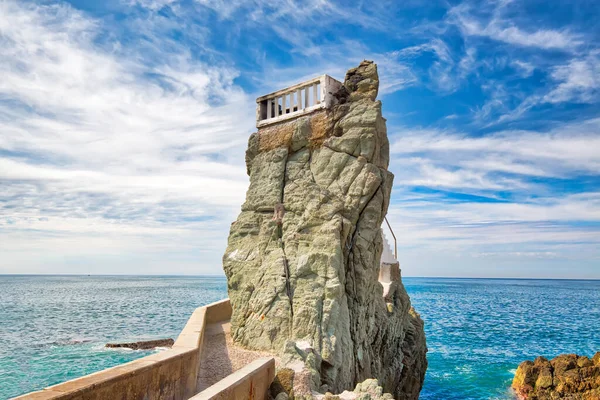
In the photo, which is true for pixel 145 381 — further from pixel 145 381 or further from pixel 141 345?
pixel 141 345

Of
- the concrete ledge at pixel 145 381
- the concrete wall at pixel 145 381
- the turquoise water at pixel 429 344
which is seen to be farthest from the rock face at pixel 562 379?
the concrete ledge at pixel 145 381

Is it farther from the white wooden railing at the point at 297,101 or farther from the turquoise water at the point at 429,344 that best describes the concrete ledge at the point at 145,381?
the turquoise water at the point at 429,344

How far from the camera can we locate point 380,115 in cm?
1226

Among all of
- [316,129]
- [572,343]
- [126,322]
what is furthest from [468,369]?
[126,322]

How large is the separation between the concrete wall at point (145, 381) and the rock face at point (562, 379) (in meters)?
15.0

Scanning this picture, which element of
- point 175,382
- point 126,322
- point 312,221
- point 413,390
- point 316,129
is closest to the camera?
point 175,382

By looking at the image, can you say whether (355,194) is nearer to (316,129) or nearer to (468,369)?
(316,129)

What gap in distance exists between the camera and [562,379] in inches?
720

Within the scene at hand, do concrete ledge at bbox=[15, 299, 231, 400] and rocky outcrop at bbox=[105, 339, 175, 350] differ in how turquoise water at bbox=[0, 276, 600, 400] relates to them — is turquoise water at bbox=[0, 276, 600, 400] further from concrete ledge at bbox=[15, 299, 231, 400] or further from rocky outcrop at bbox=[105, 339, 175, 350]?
concrete ledge at bbox=[15, 299, 231, 400]

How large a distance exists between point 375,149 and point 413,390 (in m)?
11.1

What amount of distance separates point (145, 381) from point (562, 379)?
679 inches

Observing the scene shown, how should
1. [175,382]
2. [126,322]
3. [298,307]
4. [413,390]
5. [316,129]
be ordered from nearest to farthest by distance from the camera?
[175,382]
[298,307]
[316,129]
[413,390]
[126,322]

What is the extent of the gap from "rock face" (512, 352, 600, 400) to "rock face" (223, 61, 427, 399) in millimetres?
8908

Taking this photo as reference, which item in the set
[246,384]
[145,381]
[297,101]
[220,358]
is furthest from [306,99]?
[145,381]
